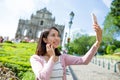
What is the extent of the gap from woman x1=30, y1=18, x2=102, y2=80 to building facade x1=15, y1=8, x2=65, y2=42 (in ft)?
255

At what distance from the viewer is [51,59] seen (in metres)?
2.99

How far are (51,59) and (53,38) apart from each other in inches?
14.3

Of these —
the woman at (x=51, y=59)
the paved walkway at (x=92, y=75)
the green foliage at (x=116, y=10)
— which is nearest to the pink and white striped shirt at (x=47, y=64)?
the woman at (x=51, y=59)

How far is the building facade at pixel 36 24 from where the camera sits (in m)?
82.7

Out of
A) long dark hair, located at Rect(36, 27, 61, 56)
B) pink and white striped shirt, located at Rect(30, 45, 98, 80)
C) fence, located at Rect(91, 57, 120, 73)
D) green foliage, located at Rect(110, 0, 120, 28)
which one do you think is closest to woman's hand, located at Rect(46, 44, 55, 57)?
pink and white striped shirt, located at Rect(30, 45, 98, 80)

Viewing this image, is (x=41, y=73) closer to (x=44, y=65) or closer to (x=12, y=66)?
(x=44, y=65)

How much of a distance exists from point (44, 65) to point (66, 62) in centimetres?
47

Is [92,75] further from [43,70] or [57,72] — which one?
[43,70]

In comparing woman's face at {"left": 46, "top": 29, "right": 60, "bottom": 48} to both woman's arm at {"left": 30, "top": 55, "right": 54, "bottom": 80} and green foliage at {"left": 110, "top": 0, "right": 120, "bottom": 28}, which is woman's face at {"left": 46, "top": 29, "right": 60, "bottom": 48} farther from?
green foliage at {"left": 110, "top": 0, "right": 120, "bottom": 28}

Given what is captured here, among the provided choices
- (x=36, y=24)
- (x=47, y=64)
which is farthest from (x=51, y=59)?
(x=36, y=24)

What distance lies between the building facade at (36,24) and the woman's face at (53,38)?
7772 centimetres

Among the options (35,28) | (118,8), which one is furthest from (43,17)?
(118,8)

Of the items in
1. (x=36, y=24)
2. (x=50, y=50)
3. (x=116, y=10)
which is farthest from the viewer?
(x=36, y=24)

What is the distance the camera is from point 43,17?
88.1 meters
